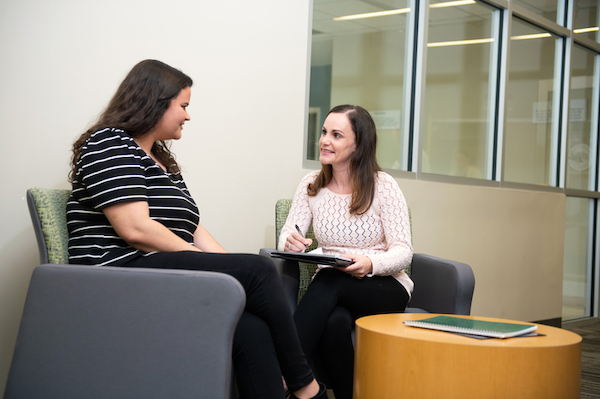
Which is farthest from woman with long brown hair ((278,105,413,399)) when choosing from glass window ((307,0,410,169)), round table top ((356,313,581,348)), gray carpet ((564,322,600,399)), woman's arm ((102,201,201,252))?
gray carpet ((564,322,600,399))

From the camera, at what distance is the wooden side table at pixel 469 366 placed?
4.46 feet

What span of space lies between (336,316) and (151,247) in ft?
2.25

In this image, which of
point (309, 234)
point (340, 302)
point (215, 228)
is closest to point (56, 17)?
point (215, 228)

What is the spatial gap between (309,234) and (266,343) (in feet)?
3.34

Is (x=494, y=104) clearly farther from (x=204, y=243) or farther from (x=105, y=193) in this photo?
(x=105, y=193)

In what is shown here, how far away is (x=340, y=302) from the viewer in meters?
1.99

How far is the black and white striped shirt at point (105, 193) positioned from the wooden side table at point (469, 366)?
77 cm

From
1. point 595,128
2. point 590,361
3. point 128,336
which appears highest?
point 595,128

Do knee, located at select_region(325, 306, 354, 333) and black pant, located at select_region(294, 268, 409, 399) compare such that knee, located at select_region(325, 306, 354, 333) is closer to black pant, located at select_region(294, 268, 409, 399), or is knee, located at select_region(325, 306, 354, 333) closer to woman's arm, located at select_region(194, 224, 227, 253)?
black pant, located at select_region(294, 268, 409, 399)

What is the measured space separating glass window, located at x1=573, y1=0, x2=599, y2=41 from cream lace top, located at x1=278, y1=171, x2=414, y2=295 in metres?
3.69

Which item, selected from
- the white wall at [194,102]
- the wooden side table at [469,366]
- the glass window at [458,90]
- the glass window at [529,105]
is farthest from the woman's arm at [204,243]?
the glass window at [529,105]

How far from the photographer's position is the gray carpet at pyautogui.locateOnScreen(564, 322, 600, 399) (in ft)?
8.97

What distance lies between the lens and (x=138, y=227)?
A: 61.4 inches

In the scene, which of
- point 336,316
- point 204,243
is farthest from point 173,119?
point 336,316
